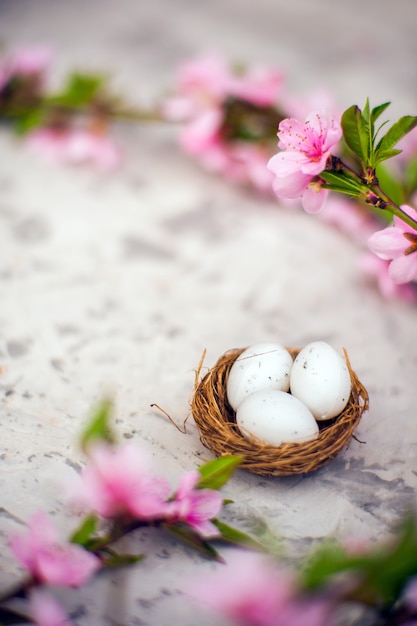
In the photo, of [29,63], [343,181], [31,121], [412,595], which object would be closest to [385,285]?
[343,181]

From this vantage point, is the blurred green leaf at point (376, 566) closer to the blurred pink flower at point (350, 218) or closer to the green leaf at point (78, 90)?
the blurred pink flower at point (350, 218)

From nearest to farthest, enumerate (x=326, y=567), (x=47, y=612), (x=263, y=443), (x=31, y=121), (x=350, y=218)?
(x=326, y=567)
(x=47, y=612)
(x=263, y=443)
(x=350, y=218)
(x=31, y=121)

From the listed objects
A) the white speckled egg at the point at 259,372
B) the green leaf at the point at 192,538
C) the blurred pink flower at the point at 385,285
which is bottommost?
the green leaf at the point at 192,538

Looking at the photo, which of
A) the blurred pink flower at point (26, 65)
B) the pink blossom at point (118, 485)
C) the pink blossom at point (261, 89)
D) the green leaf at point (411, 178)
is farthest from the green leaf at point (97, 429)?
the blurred pink flower at point (26, 65)

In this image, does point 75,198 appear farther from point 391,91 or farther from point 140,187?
point 391,91

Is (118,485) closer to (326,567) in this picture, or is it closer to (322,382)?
(326,567)

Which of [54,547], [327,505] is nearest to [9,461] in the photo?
[54,547]
